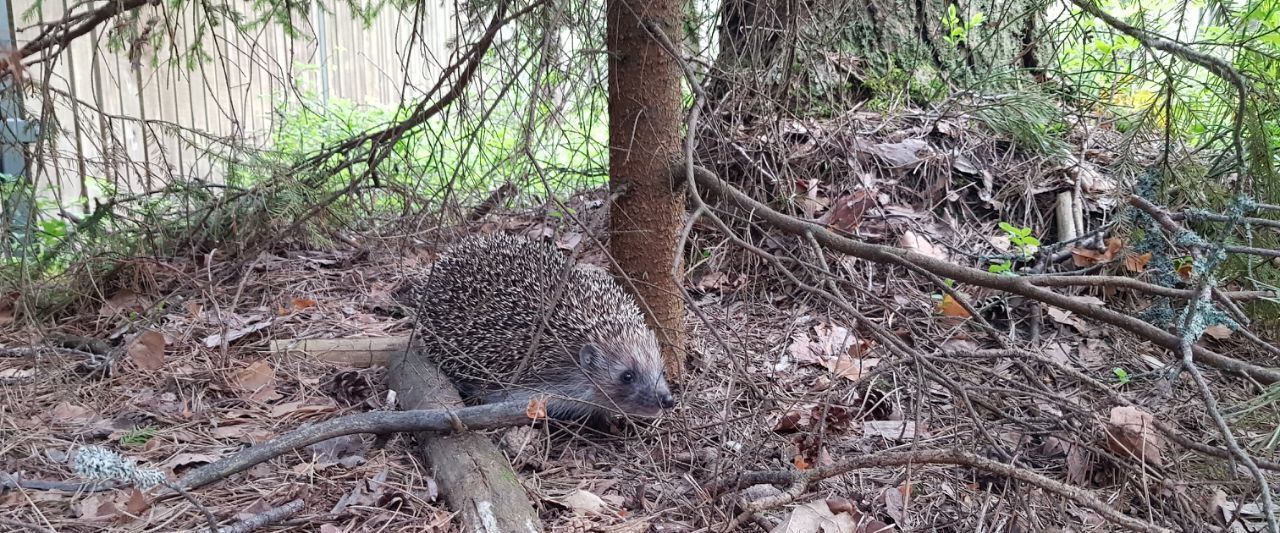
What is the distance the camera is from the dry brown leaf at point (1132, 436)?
119 inches

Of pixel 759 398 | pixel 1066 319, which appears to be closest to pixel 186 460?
pixel 759 398

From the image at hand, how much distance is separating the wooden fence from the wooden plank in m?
1.06

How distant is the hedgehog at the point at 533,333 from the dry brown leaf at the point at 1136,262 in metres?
2.47

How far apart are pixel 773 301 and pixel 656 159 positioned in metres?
1.57

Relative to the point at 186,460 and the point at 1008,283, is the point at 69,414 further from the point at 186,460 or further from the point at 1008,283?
the point at 1008,283

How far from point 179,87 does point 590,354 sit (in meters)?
6.08

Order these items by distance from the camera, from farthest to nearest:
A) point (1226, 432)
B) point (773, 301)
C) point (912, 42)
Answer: point (912, 42)
point (773, 301)
point (1226, 432)

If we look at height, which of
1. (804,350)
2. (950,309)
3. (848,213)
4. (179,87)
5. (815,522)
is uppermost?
(179,87)

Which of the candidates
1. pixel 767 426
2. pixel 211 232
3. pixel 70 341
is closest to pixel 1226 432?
pixel 767 426

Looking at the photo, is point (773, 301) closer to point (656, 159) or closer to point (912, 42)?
point (656, 159)

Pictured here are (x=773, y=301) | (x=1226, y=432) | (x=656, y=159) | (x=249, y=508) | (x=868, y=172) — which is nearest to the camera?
(x=1226, y=432)

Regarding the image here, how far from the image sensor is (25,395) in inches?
146

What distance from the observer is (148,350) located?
4.10 metres

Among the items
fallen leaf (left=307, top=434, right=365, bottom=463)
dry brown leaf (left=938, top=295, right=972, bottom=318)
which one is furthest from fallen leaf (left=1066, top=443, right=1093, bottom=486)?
fallen leaf (left=307, top=434, right=365, bottom=463)
